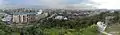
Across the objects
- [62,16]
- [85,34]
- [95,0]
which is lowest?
[85,34]

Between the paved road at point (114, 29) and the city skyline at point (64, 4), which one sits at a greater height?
the city skyline at point (64, 4)

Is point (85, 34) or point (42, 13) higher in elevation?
point (42, 13)

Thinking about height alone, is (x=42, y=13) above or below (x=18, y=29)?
above

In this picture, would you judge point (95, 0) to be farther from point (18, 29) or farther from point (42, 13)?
point (18, 29)

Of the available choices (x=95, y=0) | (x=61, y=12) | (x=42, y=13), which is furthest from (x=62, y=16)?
(x=95, y=0)

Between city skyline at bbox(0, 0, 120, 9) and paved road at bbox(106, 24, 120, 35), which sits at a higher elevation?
city skyline at bbox(0, 0, 120, 9)

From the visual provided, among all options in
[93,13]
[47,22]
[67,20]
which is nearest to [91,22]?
[93,13]

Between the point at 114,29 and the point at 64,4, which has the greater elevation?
the point at 64,4

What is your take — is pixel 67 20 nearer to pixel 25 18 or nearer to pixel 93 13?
pixel 93 13

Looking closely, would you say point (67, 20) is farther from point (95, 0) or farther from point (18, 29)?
point (18, 29)
